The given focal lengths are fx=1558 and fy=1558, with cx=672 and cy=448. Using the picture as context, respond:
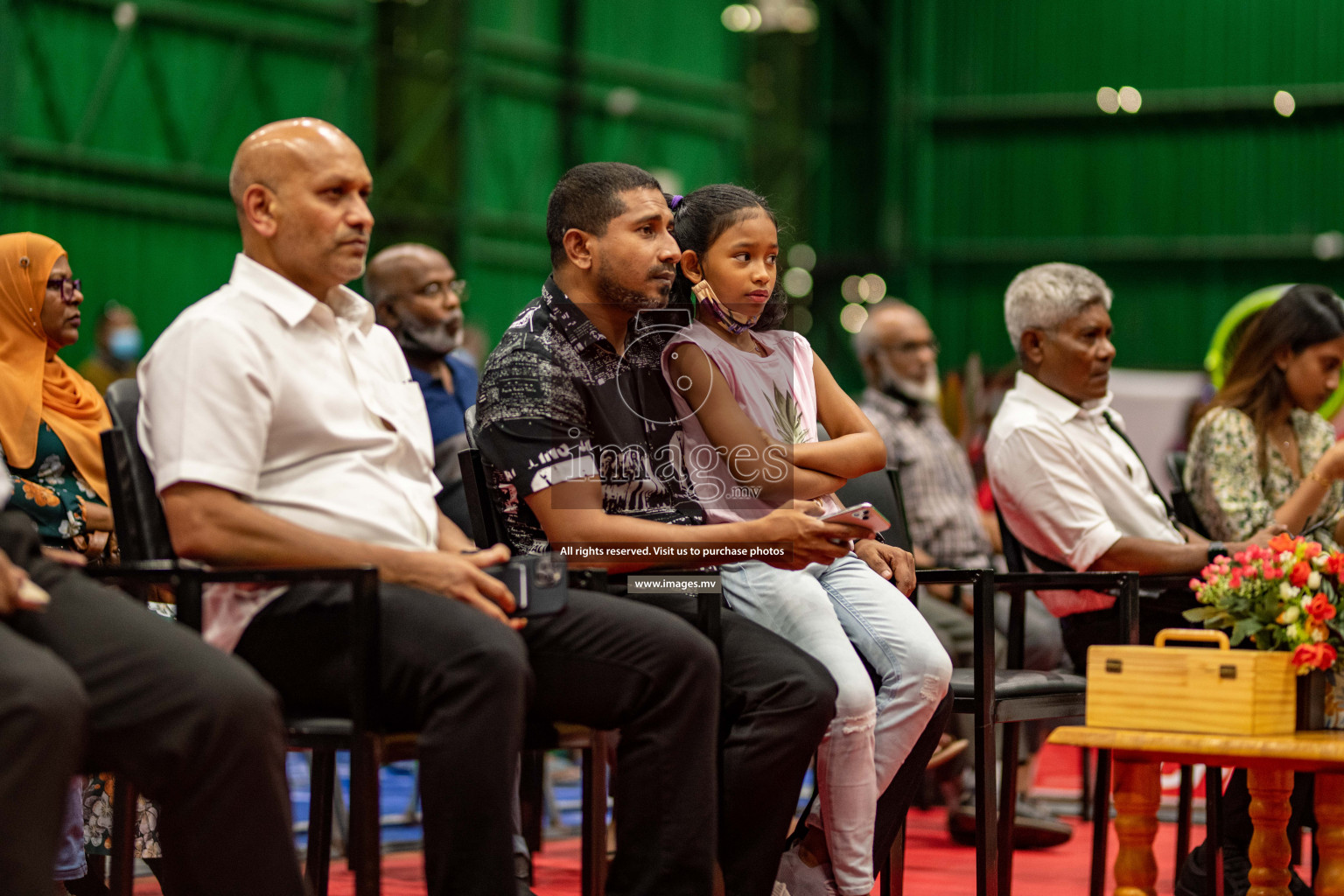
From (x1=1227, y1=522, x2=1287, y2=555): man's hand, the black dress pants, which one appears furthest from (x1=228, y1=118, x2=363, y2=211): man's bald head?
(x1=1227, y1=522, x2=1287, y2=555): man's hand

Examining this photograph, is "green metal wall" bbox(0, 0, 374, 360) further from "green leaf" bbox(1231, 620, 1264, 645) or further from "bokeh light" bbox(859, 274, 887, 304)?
"green leaf" bbox(1231, 620, 1264, 645)

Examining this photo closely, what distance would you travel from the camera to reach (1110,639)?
11.7ft

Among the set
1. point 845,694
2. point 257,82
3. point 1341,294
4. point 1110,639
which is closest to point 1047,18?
point 1341,294

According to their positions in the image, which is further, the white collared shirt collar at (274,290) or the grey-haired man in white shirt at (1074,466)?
the grey-haired man in white shirt at (1074,466)

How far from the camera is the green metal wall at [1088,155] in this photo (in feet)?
45.5

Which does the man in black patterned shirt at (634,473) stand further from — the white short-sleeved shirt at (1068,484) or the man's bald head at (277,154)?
the white short-sleeved shirt at (1068,484)

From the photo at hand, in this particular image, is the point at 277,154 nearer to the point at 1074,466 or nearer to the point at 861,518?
the point at 861,518

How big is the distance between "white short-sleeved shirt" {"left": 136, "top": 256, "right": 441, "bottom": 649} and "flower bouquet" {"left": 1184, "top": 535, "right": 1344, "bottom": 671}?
1.45 m

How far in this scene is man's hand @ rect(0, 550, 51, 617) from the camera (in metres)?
1.86

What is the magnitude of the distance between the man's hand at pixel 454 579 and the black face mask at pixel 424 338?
7.43 ft

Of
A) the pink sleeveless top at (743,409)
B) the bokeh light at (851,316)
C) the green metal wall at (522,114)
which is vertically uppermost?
the green metal wall at (522,114)

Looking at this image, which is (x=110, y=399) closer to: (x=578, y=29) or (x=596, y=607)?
(x=596, y=607)

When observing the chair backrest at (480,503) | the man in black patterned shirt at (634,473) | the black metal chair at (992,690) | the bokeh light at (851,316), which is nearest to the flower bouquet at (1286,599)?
the black metal chair at (992,690)

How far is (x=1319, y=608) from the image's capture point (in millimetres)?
2693
